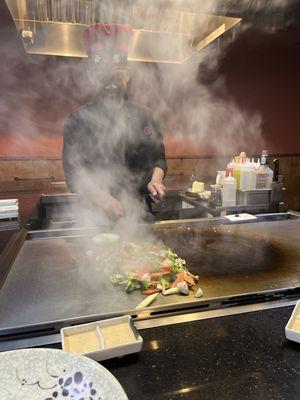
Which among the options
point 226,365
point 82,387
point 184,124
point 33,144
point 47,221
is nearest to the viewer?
point 82,387

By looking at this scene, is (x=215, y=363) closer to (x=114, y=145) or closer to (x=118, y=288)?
(x=118, y=288)

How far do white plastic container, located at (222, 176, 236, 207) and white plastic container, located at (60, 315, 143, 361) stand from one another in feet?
5.84

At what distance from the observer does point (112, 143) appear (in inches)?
115

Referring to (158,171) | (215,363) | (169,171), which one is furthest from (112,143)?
(169,171)

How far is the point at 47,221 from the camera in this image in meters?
2.70

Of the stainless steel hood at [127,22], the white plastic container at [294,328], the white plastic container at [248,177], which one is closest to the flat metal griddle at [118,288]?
the white plastic container at [294,328]

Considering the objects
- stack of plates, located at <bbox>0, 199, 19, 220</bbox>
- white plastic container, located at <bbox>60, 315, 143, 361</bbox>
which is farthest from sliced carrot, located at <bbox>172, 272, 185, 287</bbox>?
stack of plates, located at <bbox>0, 199, 19, 220</bbox>

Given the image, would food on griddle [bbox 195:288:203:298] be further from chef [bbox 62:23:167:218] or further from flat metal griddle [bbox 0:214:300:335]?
chef [bbox 62:23:167:218]

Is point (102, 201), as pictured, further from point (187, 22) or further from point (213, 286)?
point (187, 22)

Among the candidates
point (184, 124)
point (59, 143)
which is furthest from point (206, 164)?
point (59, 143)

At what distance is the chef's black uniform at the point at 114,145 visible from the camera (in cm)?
282

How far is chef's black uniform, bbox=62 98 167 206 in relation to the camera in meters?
2.82

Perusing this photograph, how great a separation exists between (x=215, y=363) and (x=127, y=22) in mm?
2204

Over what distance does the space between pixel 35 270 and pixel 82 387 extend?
844 mm
